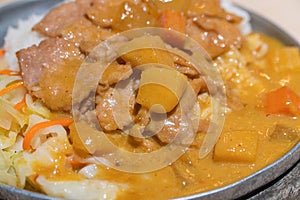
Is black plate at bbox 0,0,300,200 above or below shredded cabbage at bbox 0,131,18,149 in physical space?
below

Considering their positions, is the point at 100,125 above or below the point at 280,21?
above

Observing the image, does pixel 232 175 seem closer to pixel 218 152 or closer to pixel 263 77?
pixel 218 152

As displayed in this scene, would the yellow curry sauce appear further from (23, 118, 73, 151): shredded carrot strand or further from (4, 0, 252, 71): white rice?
(4, 0, 252, 71): white rice

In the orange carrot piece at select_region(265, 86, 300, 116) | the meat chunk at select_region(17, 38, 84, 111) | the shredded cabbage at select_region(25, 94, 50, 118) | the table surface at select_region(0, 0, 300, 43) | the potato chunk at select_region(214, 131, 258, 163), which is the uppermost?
the meat chunk at select_region(17, 38, 84, 111)

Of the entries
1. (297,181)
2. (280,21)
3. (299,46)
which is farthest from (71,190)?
(280,21)

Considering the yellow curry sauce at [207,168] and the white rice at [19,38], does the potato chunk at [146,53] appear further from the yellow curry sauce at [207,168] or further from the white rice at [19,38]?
the white rice at [19,38]

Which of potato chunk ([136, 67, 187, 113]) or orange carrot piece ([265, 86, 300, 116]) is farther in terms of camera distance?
orange carrot piece ([265, 86, 300, 116])

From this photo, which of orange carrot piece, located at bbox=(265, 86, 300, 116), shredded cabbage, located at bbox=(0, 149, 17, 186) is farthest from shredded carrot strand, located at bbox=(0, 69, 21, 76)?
orange carrot piece, located at bbox=(265, 86, 300, 116)
